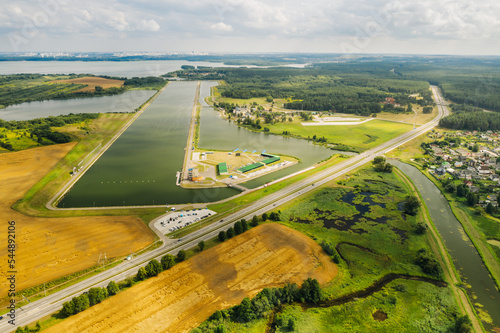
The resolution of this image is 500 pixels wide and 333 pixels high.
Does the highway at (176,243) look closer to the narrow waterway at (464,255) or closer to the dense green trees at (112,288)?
the dense green trees at (112,288)

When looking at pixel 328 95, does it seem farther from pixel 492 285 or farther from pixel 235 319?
pixel 235 319

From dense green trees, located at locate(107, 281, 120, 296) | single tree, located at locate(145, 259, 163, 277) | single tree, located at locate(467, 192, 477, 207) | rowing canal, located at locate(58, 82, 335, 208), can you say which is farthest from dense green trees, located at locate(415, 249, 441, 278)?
dense green trees, located at locate(107, 281, 120, 296)

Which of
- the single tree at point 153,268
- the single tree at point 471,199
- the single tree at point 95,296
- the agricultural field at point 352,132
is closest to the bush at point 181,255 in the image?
the single tree at point 153,268

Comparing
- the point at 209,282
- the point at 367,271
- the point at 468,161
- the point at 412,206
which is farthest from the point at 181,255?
the point at 468,161

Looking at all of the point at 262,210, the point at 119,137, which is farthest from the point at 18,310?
the point at 119,137

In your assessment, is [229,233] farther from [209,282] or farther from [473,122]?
[473,122]
